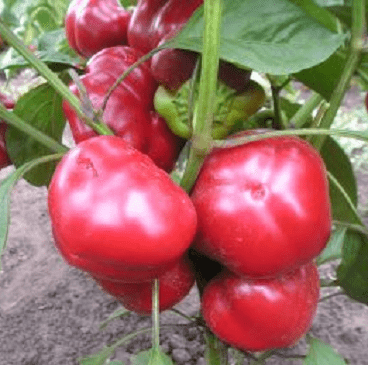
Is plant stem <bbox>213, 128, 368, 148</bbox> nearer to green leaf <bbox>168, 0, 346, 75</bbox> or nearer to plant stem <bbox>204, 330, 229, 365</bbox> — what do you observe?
green leaf <bbox>168, 0, 346, 75</bbox>

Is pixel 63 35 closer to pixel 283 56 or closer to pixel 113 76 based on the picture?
pixel 113 76

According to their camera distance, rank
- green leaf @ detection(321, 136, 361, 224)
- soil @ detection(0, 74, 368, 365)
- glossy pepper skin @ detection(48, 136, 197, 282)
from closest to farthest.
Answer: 1. glossy pepper skin @ detection(48, 136, 197, 282)
2. green leaf @ detection(321, 136, 361, 224)
3. soil @ detection(0, 74, 368, 365)

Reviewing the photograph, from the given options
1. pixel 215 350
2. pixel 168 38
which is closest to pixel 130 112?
pixel 168 38

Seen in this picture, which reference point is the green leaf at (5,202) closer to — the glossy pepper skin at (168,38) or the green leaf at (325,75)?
the glossy pepper skin at (168,38)

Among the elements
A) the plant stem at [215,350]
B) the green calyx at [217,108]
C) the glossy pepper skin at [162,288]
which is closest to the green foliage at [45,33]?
the green calyx at [217,108]

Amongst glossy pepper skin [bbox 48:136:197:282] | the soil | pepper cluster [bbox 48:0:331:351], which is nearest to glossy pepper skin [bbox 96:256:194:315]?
pepper cluster [bbox 48:0:331:351]

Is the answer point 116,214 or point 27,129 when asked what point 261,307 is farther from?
point 27,129

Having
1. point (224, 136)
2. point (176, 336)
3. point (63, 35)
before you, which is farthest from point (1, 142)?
point (176, 336)
